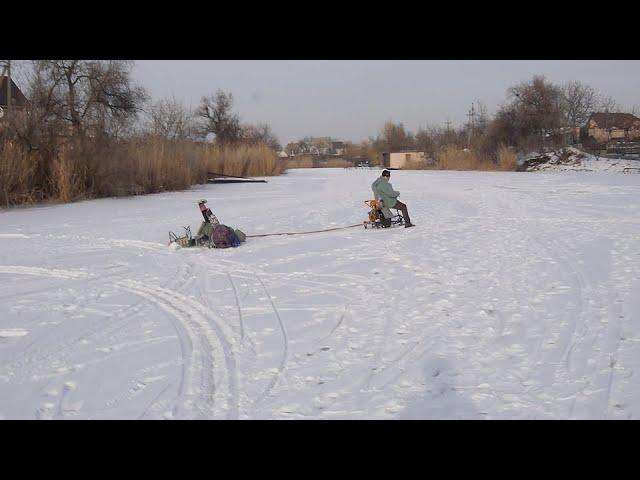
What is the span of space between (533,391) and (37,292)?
5.88 m

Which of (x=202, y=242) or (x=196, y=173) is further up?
(x=196, y=173)

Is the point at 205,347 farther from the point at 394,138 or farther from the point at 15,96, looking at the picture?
the point at 394,138

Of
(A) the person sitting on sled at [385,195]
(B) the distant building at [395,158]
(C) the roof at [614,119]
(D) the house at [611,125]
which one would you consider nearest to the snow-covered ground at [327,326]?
(A) the person sitting on sled at [385,195]

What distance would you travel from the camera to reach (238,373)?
4.10 meters

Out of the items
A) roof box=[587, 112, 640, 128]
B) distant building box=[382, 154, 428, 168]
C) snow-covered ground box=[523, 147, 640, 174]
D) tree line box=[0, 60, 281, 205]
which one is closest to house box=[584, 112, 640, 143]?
roof box=[587, 112, 640, 128]

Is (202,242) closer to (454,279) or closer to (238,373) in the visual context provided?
(454,279)

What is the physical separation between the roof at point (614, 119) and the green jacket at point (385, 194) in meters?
54.4

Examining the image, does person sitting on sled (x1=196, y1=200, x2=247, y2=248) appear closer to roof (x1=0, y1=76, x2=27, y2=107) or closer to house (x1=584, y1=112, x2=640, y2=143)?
roof (x1=0, y1=76, x2=27, y2=107)

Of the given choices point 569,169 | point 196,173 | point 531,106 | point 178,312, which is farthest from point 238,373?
point 531,106

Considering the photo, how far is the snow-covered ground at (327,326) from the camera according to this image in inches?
142

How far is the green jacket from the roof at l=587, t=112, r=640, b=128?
179 feet

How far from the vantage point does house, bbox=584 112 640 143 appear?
55750mm

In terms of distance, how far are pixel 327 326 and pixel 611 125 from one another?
63.4 m

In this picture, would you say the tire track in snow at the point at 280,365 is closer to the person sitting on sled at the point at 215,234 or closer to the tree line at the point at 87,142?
the person sitting on sled at the point at 215,234
